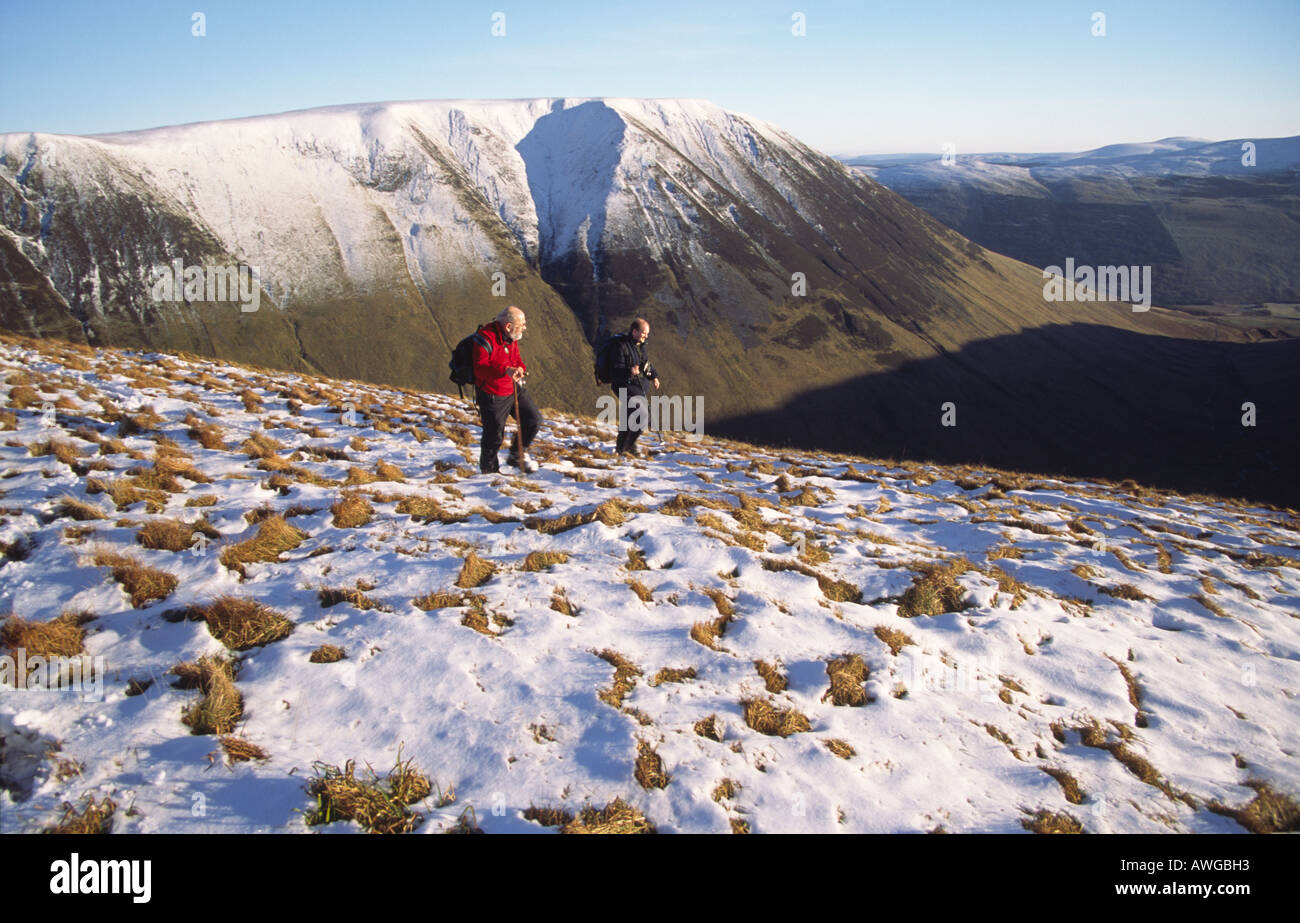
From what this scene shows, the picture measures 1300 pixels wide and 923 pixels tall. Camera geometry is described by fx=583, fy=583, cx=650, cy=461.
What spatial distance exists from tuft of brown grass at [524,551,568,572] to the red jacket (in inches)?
169

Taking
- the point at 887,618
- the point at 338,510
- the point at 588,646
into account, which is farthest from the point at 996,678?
the point at 338,510

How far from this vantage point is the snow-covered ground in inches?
170

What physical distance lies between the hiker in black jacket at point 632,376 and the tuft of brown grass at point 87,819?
10.6 meters

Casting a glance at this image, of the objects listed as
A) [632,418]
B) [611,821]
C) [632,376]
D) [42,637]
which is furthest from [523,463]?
[611,821]

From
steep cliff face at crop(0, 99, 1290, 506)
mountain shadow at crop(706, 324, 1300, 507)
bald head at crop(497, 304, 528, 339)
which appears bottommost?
mountain shadow at crop(706, 324, 1300, 507)

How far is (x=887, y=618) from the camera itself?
719 cm

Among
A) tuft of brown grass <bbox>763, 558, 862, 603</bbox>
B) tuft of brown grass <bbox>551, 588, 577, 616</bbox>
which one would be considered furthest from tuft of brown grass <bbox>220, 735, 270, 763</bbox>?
tuft of brown grass <bbox>763, 558, 862, 603</bbox>

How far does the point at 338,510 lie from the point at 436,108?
494 ft

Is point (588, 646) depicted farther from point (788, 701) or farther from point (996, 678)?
point (996, 678)

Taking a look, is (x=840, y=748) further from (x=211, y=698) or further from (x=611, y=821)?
(x=211, y=698)

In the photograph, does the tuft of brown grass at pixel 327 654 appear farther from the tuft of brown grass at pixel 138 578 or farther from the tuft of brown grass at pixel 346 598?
the tuft of brown grass at pixel 138 578

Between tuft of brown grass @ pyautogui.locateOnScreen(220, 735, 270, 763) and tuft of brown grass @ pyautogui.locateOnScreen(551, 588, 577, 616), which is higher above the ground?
tuft of brown grass @ pyautogui.locateOnScreen(551, 588, 577, 616)

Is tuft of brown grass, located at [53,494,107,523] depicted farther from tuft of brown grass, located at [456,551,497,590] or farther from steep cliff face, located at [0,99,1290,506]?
steep cliff face, located at [0,99,1290,506]

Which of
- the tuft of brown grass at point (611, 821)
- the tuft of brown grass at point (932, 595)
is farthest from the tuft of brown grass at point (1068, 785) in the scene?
the tuft of brown grass at point (611, 821)
